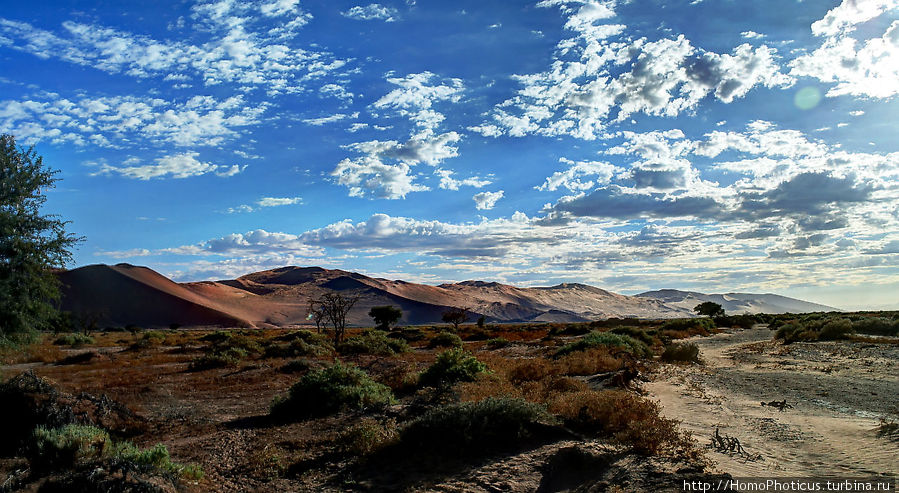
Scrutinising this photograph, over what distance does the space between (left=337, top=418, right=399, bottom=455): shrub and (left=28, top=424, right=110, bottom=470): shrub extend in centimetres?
344

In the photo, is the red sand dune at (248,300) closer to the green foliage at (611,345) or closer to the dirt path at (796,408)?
the green foliage at (611,345)

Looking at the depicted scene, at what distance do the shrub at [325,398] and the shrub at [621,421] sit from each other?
4223 millimetres

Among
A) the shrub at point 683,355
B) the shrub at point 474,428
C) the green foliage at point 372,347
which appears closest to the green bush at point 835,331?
the shrub at point 683,355

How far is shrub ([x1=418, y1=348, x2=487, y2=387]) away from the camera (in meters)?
13.4

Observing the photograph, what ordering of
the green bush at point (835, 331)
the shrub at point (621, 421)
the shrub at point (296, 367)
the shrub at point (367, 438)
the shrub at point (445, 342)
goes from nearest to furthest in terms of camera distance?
1. the shrub at point (621, 421)
2. the shrub at point (367, 438)
3. the shrub at point (296, 367)
4. the green bush at point (835, 331)
5. the shrub at point (445, 342)

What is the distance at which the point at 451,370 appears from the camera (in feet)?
44.9

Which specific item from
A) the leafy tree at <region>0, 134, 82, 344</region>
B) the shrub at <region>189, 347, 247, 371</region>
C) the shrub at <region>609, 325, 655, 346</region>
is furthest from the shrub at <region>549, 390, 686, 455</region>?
the shrub at <region>609, 325, 655, 346</region>

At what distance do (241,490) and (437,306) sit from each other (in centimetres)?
14954

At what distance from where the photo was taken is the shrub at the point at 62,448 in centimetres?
723

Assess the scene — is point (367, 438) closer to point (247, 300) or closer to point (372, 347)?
point (372, 347)

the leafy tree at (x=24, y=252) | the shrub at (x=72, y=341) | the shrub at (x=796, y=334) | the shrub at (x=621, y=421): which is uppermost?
the leafy tree at (x=24, y=252)

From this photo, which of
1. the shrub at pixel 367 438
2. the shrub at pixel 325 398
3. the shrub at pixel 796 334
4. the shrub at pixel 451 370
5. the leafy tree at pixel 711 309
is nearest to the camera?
the shrub at pixel 367 438

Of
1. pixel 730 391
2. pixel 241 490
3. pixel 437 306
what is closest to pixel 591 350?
pixel 730 391

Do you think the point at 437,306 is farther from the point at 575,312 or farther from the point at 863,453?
the point at 863,453
